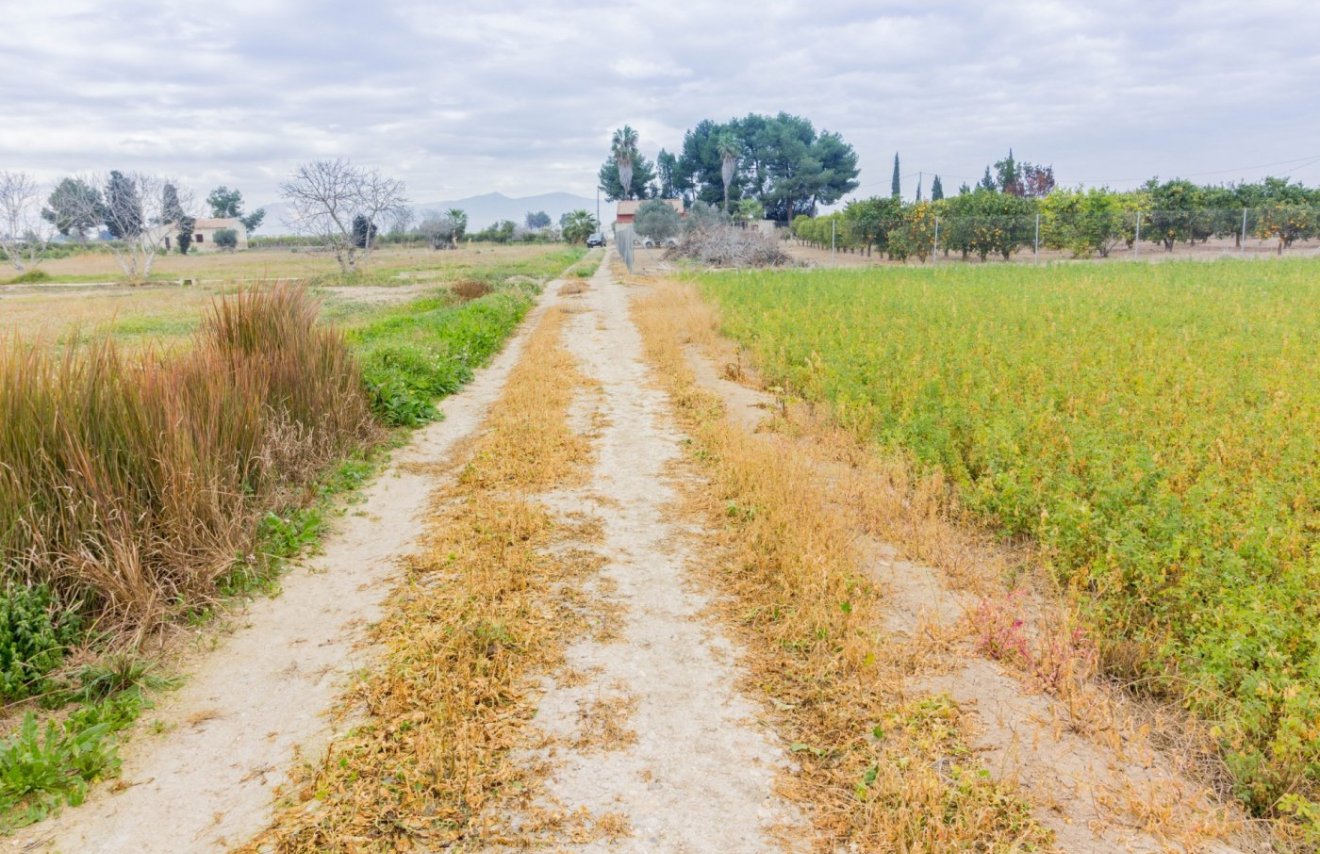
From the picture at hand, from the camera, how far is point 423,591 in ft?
17.4

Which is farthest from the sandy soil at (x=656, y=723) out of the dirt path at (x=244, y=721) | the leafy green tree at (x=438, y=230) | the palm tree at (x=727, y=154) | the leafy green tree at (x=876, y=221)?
the palm tree at (x=727, y=154)

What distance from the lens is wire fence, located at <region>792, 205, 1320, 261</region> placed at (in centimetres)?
3469

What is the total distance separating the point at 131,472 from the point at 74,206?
64923mm

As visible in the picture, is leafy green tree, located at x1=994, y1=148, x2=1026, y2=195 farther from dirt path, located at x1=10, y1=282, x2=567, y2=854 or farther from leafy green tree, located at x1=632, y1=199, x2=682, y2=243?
dirt path, located at x1=10, y1=282, x2=567, y2=854

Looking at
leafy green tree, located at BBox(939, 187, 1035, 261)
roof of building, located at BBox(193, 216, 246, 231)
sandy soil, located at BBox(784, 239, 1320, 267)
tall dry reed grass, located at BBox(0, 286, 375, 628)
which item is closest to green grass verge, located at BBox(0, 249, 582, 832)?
tall dry reed grass, located at BBox(0, 286, 375, 628)

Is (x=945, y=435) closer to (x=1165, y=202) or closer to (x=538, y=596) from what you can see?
(x=538, y=596)

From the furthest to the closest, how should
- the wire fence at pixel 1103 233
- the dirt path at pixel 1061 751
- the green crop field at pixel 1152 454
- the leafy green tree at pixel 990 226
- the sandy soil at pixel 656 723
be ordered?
the leafy green tree at pixel 990 226 → the wire fence at pixel 1103 233 → the green crop field at pixel 1152 454 → the sandy soil at pixel 656 723 → the dirt path at pixel 1061 751

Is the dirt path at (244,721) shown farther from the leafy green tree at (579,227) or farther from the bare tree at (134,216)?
the leafy green tree at (579,227)

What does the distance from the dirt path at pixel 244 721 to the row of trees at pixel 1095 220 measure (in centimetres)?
3455

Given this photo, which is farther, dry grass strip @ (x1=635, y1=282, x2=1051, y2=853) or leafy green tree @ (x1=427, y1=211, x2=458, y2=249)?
leafy green tree @ (x1=427, y1=211, x2=458, y2=249)

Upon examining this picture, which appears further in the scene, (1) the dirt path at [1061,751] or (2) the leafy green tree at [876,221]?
(2) the leafy green tree at [876,221]

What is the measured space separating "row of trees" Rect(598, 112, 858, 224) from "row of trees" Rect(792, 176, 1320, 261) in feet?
136

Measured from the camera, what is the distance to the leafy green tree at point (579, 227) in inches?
3553

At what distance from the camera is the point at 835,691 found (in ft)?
13.1
